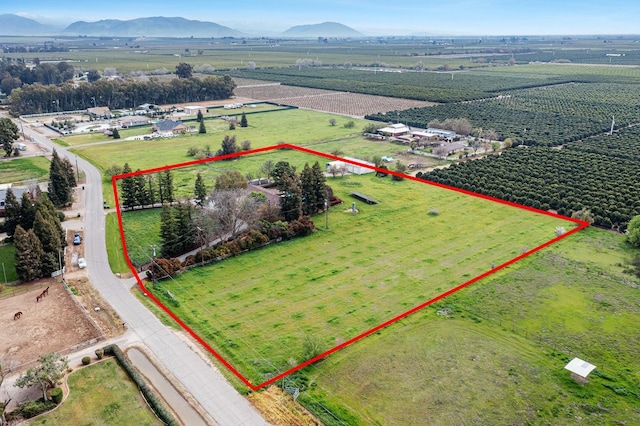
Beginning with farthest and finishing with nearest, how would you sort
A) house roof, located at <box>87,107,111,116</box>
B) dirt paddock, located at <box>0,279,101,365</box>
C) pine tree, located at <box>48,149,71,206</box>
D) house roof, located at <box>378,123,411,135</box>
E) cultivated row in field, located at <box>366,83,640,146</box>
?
house roof, located at <box>87,107,111,116</box> → house roof, located at <box>378,123,411,135</box> → cultivated row in field, located at <box>366,83,640,146</box> → pine tree, located at <box>48,149,71,206</box> → dirt paddock, located at <box>0,279,101,365</box>

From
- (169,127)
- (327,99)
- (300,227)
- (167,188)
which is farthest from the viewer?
(327,99)

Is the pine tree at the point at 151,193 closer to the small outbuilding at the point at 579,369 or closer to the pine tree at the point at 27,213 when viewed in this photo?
the pine tree at the point at 27,213

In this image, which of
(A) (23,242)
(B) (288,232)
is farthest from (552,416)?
(A) (23,242)

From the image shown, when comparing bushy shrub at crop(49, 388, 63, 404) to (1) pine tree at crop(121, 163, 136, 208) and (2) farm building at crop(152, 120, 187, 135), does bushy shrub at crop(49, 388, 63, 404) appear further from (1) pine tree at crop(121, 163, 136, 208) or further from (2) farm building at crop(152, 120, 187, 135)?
(2) farm building at crop(152, 120, 187, 135)

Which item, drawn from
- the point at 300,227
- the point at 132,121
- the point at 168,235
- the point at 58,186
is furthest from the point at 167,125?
the point at 300,227

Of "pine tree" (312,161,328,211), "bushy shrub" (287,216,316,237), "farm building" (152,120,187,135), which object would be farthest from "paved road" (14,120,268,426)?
"farm building" (152,120,187,135)

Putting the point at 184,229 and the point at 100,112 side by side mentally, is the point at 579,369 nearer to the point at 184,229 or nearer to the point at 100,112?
the point at 184,229

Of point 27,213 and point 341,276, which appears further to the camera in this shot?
point 27,213
